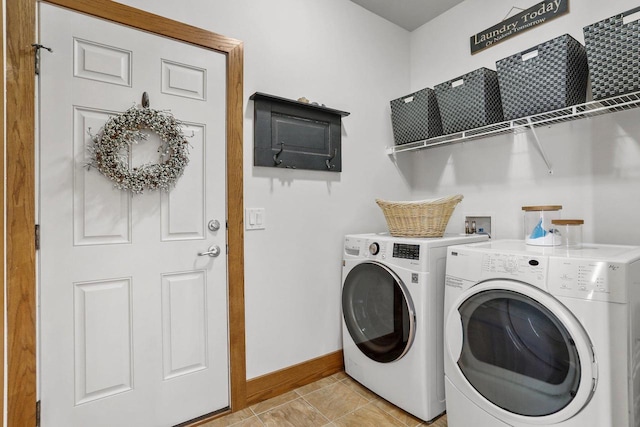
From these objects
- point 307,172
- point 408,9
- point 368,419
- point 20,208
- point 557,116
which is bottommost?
point 368,419

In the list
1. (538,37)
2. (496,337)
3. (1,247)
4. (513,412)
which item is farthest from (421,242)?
(1,247)

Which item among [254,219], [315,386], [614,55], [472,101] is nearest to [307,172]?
[254,219]

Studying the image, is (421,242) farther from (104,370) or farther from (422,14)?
(422,14)

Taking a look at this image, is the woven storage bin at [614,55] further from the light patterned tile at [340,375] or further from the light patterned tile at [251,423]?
the light patterned tile at [251,423]

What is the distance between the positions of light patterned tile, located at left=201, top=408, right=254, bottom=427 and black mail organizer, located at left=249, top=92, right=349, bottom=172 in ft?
4.45

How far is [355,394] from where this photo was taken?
1964 mm

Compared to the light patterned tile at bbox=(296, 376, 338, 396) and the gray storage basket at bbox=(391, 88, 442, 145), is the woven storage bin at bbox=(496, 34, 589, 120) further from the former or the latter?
the light patterned tile at bbox=(296, 376, 338, 396)

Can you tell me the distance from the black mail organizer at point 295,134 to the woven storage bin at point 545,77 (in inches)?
37.6

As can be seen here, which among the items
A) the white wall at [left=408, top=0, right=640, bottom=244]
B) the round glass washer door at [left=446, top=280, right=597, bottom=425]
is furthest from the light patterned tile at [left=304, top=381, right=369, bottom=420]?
the white wall at [left=408, top=0, right=640, bottom=244]

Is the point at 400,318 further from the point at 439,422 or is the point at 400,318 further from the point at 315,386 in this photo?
the point at 315,386

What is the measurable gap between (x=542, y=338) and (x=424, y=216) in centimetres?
78

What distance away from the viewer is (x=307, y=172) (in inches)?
82.7

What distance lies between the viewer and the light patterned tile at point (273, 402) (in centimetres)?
182

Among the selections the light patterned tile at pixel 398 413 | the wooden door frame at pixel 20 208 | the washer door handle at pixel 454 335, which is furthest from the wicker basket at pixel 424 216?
the wooden door frame at pixel 20 208
